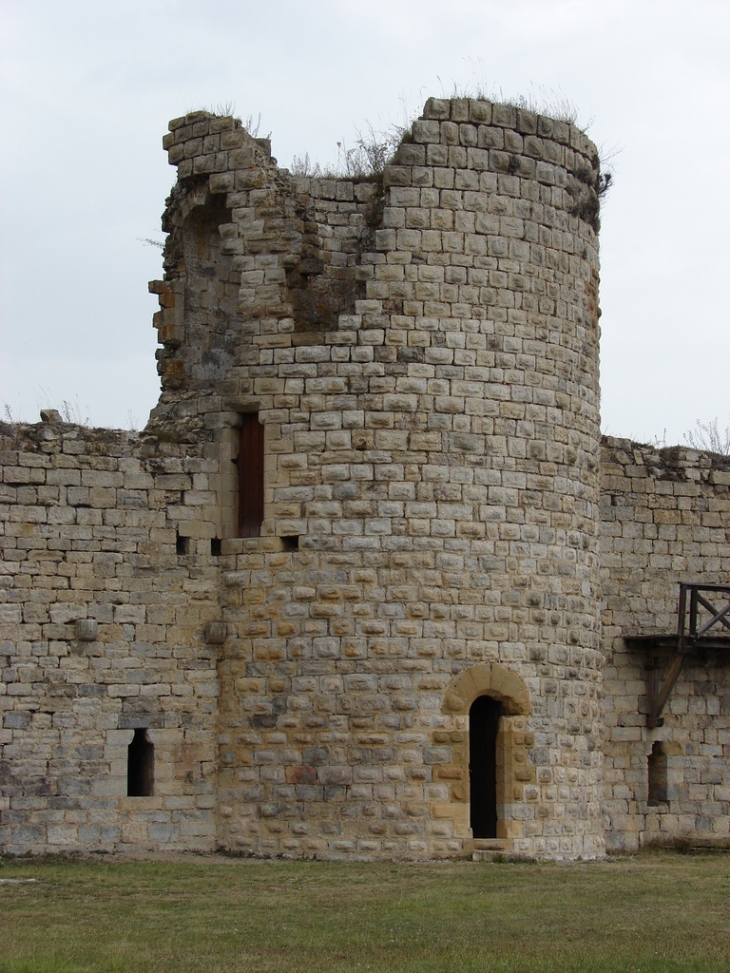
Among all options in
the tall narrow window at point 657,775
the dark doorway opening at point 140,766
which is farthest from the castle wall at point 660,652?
the dark doorway opening at point 140,766

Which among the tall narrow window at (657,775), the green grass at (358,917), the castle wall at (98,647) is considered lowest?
the green grass at (358,917)

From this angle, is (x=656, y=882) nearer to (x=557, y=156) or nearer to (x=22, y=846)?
(x=22, y=846)

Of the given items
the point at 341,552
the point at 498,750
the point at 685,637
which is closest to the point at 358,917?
the point at 498,750

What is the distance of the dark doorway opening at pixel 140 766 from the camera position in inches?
701

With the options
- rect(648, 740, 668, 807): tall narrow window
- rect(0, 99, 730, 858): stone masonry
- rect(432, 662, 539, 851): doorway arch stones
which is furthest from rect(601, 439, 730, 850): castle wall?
rect(432, 662, 539, 851): doorway arch stones

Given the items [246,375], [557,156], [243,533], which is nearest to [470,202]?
[557,156]

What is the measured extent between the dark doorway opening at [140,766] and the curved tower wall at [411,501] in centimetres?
72

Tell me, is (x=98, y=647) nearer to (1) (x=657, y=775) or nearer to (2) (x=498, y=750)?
(2) (x=498, y=750)

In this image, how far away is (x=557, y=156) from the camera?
18.8 m

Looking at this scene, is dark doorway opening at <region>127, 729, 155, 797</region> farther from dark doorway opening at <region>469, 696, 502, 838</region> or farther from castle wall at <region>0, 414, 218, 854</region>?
dark doorway opening at <region>469, 696, 502, 838</region>

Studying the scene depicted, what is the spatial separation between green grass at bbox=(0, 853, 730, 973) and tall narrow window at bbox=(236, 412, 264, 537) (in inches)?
135

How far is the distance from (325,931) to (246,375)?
679 cm

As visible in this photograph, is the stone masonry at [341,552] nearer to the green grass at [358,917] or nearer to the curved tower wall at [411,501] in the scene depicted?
the curved tower wall at [411,501]

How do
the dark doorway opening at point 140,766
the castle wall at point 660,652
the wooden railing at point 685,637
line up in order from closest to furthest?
the dark doorway opening at point 140,766 < the wooden railing at point 685,637 < the castle wall at point 660,652
